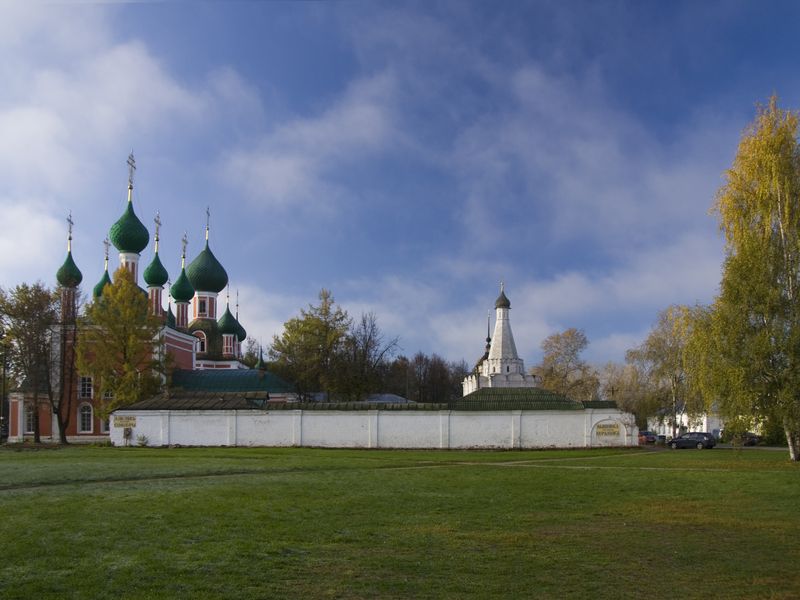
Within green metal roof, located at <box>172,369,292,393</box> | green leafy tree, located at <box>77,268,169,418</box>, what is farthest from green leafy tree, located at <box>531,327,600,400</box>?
→ green leafy tree, located at <box>77,268,169,418</box>

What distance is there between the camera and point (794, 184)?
28.5m

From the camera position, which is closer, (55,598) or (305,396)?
(55,598)

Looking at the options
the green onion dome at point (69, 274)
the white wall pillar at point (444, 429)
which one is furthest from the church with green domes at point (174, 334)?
the white wall pillar at point (444, 429)

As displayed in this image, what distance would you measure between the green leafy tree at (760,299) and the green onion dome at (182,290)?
149 feet

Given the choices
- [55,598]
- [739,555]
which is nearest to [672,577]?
[739,555]

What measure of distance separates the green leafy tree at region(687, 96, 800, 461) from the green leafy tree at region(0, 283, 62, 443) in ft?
122

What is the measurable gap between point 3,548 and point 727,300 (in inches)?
964

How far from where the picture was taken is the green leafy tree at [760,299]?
25.8 metres

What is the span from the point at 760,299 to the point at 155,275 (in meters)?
44.0

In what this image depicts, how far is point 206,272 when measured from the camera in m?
65.5

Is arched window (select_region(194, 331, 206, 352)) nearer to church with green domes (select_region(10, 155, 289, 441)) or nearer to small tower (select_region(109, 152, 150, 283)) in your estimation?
church with green domes (select_region(10, 155, 289, 441))

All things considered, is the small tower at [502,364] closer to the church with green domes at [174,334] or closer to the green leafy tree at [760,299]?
the church with green domes at [174,334]

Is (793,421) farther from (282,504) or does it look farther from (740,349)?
(282,504)

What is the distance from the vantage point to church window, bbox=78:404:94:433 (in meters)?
49.3
